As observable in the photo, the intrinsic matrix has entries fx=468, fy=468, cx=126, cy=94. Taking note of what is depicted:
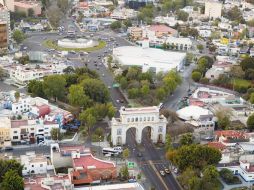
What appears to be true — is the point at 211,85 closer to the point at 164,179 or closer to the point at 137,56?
the point at 137,56

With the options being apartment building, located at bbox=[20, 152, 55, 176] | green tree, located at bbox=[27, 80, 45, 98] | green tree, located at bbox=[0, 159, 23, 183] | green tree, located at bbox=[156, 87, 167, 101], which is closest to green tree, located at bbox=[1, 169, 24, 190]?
green tree, located at bbox=[0, 159, 23, 183]

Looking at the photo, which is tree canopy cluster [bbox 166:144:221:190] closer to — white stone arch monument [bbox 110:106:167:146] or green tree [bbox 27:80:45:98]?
white stone arch monument [bbox 110:106:167:146]

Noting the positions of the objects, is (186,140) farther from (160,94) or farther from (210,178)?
(160,94)

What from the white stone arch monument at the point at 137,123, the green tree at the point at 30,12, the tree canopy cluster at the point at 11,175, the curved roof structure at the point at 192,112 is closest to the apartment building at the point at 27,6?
the green tree at the point at 30,12

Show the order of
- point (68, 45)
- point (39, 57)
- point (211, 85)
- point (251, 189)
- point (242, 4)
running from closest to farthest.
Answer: point (251, 189) < point (211, 85) < point (39, 57) < point (68, 45) < point (242, 4)

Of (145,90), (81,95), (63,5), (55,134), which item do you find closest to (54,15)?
(63,5)

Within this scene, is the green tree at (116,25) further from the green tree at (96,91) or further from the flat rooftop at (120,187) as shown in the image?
the flat rooftop at (120,187)

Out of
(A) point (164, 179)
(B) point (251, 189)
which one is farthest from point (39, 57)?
(B) point (251, 189)
